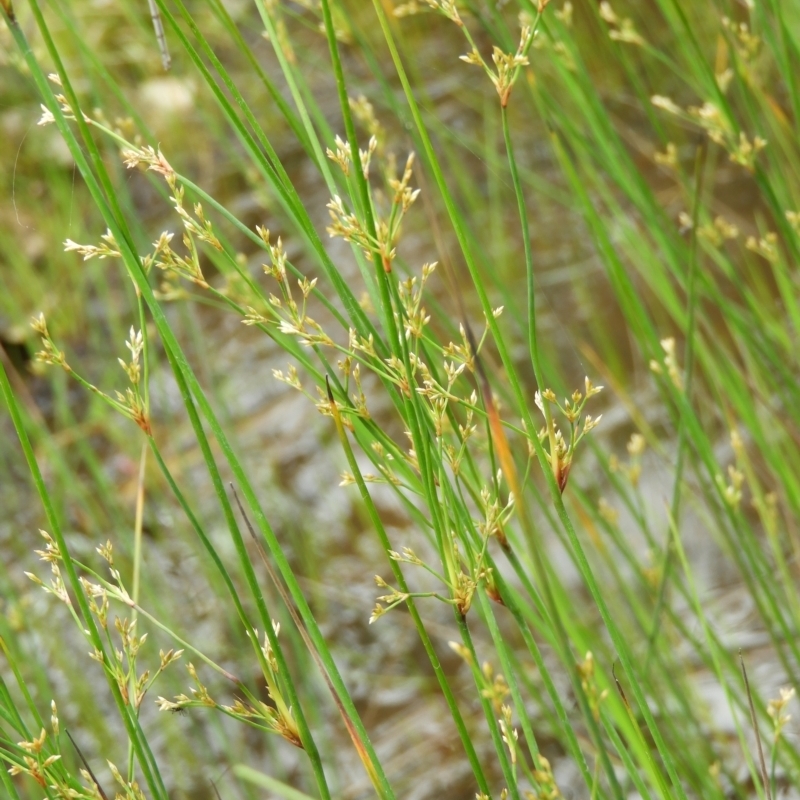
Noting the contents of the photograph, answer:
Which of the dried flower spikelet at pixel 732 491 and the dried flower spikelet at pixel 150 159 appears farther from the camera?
the dried flower spikelet at pixel 732 491

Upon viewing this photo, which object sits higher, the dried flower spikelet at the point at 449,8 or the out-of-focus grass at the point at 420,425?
the dried flower spikelet at the point at 449,8

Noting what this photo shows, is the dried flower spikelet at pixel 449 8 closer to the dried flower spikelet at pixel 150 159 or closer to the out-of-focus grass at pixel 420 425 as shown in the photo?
the out-of-focus grass at pixel 420 425

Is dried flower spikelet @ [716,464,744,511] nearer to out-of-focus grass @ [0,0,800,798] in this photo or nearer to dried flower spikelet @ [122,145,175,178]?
out-of-focus grass @ [0,0,800,798]

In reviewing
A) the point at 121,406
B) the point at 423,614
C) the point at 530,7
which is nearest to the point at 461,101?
the point at 423,614

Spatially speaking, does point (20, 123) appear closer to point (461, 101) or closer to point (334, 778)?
point (461, 101)

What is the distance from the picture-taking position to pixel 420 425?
28.9 inches

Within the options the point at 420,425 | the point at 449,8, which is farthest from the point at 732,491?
the point at 449,8

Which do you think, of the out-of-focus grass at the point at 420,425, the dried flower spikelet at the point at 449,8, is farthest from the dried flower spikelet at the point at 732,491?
the dried flower spikelet at the point at 449,8

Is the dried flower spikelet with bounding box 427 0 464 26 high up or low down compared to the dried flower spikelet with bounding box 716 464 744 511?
up

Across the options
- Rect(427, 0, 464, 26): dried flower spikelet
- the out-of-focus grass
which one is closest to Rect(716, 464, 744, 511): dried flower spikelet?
the out-of-focus grass

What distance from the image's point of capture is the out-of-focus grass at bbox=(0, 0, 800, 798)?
2.44ft

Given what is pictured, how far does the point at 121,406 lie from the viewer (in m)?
0.77

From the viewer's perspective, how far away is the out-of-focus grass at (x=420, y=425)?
745 millimetres

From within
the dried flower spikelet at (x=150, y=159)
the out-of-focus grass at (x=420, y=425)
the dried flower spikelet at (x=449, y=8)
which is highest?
the dried flower spikelet at (x=449, y=8)
